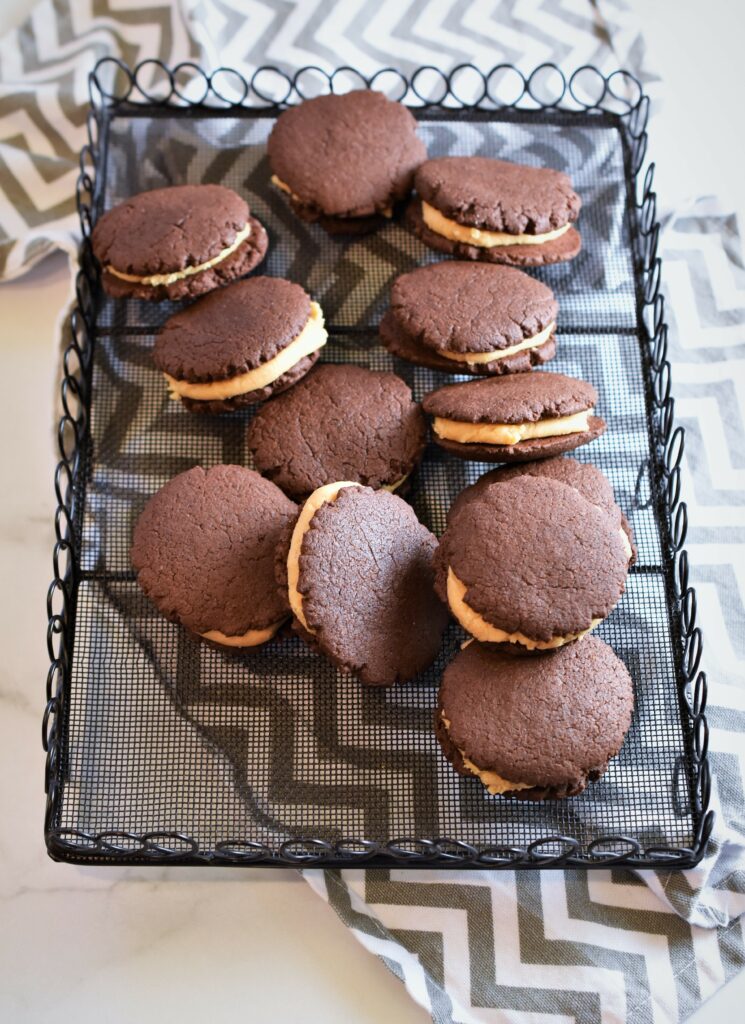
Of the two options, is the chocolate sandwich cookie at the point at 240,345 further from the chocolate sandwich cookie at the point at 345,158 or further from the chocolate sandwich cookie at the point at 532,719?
the chocolate sandwich cookie at the point at 532,719

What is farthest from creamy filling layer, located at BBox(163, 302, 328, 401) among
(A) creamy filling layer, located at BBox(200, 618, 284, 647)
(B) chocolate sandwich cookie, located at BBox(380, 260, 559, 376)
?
(A) creamy filling layer, located at BBox(200, 618, 284, 647)

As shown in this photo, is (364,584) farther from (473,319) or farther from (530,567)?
(473,319)

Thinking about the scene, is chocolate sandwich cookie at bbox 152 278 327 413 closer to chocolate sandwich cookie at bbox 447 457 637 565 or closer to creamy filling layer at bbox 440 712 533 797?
chocolate sandwich cookie at bbox 447 457 637 565

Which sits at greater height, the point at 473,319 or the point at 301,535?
the point at 473,319

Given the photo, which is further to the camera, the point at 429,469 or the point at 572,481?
the point at 429,469

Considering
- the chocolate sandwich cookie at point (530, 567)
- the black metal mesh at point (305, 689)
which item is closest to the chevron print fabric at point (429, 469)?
the black metal mesh at point (305, 689)

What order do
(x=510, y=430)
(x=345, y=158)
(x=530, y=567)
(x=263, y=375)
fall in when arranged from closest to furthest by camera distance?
1. (x=530, y=567)
2. (x=510, y=430)
3. (x=263, y=375)
4. (x=345, y=158)

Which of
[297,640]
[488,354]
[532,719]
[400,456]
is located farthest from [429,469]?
[532,719]
